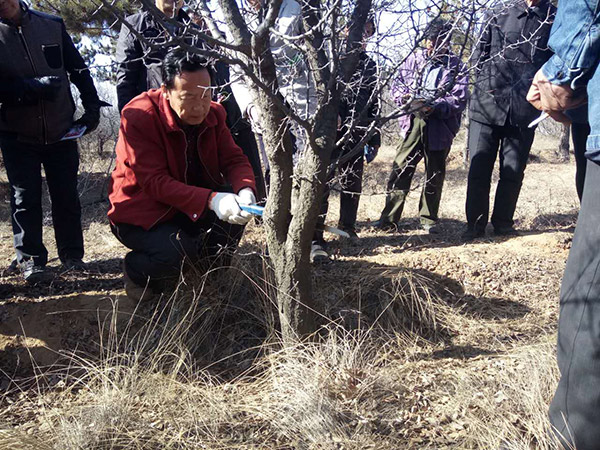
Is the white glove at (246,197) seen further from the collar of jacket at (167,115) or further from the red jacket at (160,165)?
the collar of jacket at (167,115)

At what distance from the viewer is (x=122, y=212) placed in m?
2.98

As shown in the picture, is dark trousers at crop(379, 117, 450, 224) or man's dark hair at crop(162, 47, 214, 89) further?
dark trousers at crop(379, 117, 450, 224)

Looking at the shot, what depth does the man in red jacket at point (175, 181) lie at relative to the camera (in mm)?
2766

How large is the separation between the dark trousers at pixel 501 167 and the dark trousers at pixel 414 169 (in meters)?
0.33

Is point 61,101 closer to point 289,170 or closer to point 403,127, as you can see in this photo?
point 289,170

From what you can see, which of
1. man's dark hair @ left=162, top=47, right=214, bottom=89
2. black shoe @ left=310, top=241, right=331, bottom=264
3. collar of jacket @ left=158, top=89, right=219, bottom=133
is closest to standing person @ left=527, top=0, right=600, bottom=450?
man's dark hair @ left=162, top=47, right=214, bottom=89

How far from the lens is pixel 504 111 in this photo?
415 cm

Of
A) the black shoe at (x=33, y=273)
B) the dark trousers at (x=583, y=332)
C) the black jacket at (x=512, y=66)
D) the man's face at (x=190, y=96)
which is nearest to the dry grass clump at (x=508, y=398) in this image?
the dark trousers at (x=583, y=332)

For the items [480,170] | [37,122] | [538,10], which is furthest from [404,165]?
[37,122]

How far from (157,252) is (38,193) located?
3.92 feet

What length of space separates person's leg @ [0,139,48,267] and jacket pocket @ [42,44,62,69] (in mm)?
578

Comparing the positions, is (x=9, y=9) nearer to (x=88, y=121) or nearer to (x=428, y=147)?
(x=88, y=121)

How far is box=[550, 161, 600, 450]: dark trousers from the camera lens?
5.41 feet

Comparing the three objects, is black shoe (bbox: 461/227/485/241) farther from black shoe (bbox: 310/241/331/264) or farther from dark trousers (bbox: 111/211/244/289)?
dark trousers (bbox: 111/211/244/289)
